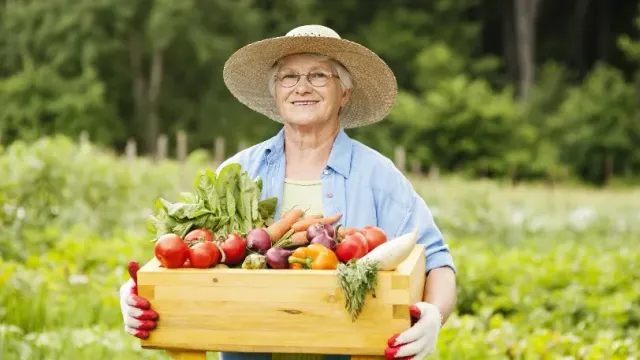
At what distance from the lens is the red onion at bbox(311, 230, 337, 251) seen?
2939 millimetres

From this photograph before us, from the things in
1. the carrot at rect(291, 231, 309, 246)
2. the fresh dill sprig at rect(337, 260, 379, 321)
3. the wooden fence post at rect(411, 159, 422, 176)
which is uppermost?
the carrot at rect(291, 231, 309, 246)

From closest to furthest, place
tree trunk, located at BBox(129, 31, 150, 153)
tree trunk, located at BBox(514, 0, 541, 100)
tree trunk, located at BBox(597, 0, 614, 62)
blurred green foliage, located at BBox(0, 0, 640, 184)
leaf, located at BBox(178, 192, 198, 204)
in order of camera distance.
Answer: leaf, located at BBox(178, 192, 198, 204)
blurred green foliage, located at BBox(0, 0, 640, 184)
tree trunk, located at BBox(129, 31, 150, 153)
tree trunk, located at BBox(514, 0, 541, 100)
tree trunk, located at BBox(597, 0, 614, 62)

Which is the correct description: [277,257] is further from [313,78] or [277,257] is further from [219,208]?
[313,78]

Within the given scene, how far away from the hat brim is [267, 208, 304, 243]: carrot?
1.80ft

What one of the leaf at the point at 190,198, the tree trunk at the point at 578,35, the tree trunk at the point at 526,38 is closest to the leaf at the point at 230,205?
the leaf at the point at 190,198

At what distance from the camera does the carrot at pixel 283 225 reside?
10.1 ft

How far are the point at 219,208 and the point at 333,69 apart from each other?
629 millimetres

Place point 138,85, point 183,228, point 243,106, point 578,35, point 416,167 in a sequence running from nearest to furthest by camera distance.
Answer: point 183,228
point 416,167
point 243,106
point 138,85
point 578,35

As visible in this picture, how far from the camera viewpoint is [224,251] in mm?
2949

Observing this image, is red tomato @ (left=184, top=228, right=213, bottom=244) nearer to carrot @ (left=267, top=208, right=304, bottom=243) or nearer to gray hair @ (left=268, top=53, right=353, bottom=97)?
carrot @ (left=267, top=208, right=304, bottom=243)

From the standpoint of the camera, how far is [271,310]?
2.86m

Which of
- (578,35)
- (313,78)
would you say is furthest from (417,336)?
(578,35)

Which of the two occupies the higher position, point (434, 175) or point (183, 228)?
point (183, 228)

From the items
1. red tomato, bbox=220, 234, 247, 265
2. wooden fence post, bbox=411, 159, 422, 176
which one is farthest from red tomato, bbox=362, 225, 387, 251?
wooden fence post, bbox=411, 159, 422, 176
